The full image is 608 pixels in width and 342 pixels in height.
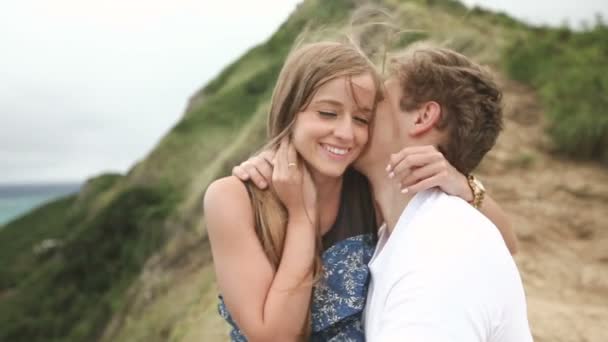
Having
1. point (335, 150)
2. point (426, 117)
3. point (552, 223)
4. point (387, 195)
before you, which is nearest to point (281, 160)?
point (335, 150)

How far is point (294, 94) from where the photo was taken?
2684mm

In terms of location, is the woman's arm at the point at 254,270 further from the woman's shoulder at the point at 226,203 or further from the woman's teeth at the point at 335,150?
the woman's teeth at the point at 335,150

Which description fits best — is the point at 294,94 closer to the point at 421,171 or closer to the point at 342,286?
the point at 421,171

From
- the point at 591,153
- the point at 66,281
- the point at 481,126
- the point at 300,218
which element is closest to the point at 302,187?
the point at 300,218

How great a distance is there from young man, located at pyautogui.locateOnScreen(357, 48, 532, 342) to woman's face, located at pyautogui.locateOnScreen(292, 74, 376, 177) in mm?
148

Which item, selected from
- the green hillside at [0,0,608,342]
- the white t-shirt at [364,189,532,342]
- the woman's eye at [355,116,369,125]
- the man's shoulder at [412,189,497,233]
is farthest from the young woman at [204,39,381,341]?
the green hillside at [0,0,608,342]

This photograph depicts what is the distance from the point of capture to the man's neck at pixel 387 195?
2.71 metres

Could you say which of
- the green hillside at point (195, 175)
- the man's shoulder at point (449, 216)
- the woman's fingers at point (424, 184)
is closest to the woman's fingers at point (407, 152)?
the woman's fingers at point (424, 184)

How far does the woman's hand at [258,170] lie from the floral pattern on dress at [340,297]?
377 millimetres

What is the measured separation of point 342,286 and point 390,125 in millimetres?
685

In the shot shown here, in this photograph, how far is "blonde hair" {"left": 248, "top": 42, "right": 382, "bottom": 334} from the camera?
251cm

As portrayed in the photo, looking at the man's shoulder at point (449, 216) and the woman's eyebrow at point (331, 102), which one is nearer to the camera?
the man's shoulder at point (449, 216)

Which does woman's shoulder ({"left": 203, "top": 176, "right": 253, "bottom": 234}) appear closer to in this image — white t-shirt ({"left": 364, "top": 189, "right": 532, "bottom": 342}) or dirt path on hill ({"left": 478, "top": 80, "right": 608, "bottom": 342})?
white t-shirt ({"left": 364, "top": 189, "right": 532, "bottom": 342})

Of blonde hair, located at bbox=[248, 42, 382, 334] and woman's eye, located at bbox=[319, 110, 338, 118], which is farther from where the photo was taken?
woman's eye, located at bbox=[319, 110, 338, 118]
